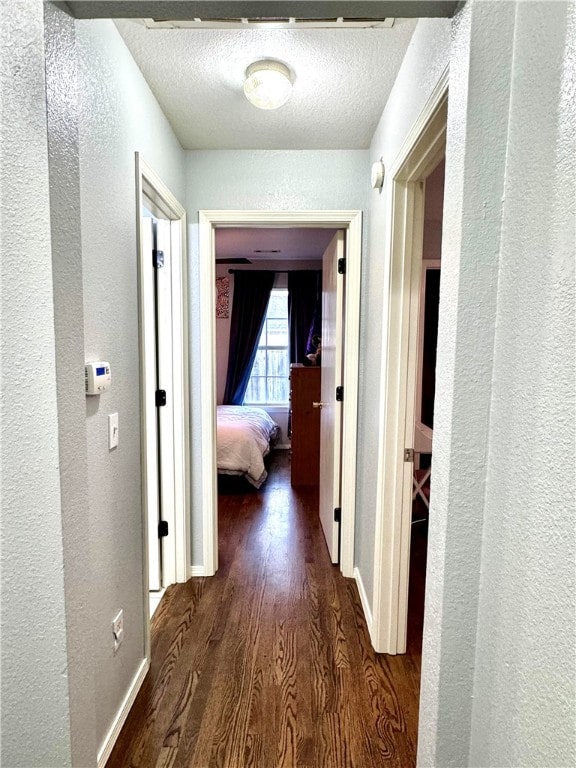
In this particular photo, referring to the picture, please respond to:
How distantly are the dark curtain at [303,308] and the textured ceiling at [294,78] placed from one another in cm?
314

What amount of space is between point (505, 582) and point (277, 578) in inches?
75.6

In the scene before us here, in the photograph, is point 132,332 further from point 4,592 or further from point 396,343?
point 396,343

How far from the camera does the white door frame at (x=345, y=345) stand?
2273 millimetres

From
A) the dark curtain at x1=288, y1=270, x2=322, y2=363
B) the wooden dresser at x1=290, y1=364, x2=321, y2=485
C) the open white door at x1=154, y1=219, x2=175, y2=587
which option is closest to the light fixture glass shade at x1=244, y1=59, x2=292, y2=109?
the open white door at x1=154, y1=219, x2=175, y2=587

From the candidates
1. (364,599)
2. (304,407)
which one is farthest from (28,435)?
(304,407)

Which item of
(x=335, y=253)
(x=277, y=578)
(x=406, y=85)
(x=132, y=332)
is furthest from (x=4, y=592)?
(x=335, y=253)

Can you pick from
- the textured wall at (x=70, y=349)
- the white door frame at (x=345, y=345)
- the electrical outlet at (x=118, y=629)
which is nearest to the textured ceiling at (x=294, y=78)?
the white door frame at (x=345, y=345)

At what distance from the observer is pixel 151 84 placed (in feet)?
5.59

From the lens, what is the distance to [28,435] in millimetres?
861

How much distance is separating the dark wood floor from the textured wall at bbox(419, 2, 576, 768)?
69 centimetres

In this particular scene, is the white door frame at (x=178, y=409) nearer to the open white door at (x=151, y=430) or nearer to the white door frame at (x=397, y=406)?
the open white door at (x=151, y=430)

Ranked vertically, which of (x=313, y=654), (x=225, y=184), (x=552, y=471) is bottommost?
(x=313, y=654)

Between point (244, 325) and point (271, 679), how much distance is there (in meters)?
4.34

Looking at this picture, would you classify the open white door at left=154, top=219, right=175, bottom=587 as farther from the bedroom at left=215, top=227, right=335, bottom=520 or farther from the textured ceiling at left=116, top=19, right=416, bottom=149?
the bedroom at left=215, top=227, right=335, bottom=520
